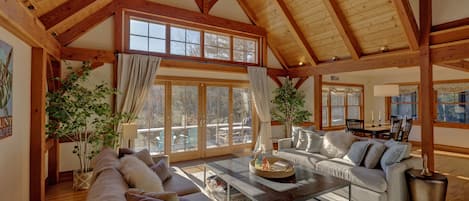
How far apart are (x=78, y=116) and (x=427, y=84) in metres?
6.12

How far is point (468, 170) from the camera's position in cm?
491

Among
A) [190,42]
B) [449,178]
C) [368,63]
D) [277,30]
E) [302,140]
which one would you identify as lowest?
[449,178]

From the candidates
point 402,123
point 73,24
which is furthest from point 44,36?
point 402,123

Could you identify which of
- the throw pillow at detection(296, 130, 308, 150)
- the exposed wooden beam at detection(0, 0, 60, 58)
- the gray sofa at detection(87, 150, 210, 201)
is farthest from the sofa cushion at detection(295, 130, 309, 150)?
the exposed wooden beam at detection(0, 0, 60, 58)

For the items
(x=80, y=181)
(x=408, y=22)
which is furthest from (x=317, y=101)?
(x=80, y=181)

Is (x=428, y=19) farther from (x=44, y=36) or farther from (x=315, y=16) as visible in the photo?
(x=44, y=36)

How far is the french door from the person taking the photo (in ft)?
18.1

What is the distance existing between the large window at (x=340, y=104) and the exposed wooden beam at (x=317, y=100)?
1208 mm

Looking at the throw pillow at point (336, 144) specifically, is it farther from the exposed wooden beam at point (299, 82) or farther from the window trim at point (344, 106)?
the window trim at point (344, 106)

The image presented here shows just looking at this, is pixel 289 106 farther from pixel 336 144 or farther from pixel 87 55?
pixel 87 55

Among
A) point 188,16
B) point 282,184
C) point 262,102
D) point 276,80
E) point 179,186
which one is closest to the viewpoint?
point 179,186

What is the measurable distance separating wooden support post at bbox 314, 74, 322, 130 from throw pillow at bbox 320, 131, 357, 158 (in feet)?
7.47

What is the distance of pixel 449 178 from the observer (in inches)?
174

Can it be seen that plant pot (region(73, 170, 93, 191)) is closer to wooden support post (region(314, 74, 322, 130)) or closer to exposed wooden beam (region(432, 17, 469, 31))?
wooden support post (region(314, 74, 322, 130))
